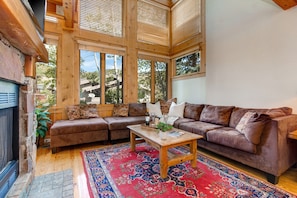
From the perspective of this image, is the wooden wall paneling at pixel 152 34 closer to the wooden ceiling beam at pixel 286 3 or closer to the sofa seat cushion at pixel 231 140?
the wooden ceiling beam at pixel 286 3

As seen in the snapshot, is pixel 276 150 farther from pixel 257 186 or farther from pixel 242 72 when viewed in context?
pixel 242 72

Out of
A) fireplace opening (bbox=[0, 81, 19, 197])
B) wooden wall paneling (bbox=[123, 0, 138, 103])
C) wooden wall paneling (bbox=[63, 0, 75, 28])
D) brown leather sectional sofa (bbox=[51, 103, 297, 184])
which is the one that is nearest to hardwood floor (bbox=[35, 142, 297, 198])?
brown leather sectional sofa (bbox=[51, 103, 297, 184])

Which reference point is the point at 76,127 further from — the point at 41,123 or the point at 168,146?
the point at 168,146

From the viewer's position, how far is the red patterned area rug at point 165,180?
5.33ft

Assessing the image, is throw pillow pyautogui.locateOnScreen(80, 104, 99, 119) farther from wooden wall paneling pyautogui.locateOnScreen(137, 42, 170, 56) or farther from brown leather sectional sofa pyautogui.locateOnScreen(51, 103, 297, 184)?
wooden wall paneling pyautogui.locateOnScreen(137, 42, 170, 56)

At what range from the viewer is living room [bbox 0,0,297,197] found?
2.38 meters

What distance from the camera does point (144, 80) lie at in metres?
4.73

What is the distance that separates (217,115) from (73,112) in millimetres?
3104

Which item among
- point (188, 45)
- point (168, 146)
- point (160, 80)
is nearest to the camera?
point (168, 146)

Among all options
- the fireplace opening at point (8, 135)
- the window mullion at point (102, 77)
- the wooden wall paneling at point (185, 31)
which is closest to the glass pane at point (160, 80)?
the wooden wall paneling at point (185, 31)

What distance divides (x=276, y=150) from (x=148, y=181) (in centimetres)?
155

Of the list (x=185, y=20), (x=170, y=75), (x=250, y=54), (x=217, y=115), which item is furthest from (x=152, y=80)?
(x=250, y=54)


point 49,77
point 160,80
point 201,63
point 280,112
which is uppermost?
point 201,63

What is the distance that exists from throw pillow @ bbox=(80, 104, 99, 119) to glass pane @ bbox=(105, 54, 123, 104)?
459mm
